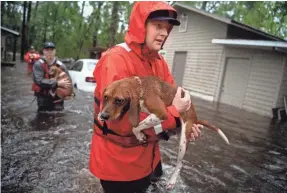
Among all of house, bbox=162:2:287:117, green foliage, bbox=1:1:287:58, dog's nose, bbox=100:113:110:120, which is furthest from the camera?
green foliage, bbox=1:1:287:58

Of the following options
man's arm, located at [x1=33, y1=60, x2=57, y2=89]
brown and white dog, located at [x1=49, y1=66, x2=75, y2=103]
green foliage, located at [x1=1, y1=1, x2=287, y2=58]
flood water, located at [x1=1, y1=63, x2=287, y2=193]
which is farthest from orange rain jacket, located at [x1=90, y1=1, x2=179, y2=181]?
green foliage, located at [x1=1, y1=1, x2=287, y2=58]

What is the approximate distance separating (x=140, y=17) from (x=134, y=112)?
0.88 meters

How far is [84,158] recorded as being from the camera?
586cm

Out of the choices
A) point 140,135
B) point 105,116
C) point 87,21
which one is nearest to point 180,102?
point 140,135

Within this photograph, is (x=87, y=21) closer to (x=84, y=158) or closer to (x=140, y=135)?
(x=84, y=158)

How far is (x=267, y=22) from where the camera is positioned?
126 feet

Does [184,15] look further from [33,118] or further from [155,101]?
[155,101]

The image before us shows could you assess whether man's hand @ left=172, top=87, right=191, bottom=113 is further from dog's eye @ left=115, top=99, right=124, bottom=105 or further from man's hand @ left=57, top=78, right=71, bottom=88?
man's hand @ left=57, top=78, right=71, bottom=88

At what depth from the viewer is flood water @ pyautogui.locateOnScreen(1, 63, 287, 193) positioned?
4.82 meters

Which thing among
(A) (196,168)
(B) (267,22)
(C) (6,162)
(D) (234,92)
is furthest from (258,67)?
(B) (267,22)

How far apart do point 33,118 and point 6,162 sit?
3.33 metres

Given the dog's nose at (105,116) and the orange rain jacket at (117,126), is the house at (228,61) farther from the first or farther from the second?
the dog's nose at (105,116)

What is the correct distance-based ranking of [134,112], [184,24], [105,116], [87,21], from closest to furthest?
[105,116]
[134,112]
[184,24]
[87,21]

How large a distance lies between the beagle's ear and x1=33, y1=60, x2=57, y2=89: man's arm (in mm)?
5758
